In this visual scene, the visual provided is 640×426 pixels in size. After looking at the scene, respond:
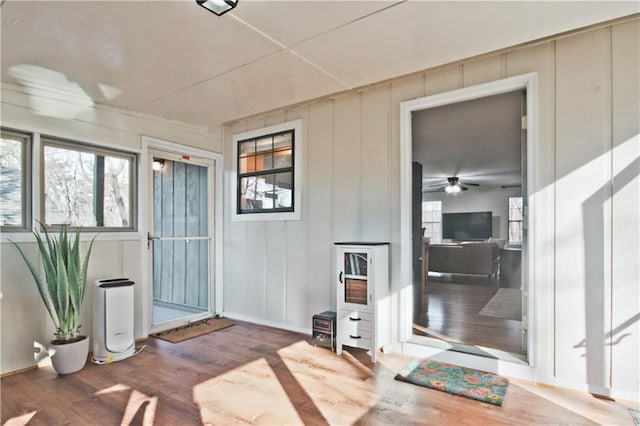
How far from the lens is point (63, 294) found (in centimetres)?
291

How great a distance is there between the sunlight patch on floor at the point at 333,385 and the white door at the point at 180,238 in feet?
5.57

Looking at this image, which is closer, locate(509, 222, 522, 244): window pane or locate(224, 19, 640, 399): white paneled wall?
locate(224, 19, 640, 399): white paneled wall

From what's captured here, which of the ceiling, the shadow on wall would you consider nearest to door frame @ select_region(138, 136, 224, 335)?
the ceiling

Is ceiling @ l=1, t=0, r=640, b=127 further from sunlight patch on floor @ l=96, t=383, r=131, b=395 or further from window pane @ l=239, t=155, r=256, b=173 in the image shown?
sunlight patch on floor @ l=96, t=383, r=131, b=395

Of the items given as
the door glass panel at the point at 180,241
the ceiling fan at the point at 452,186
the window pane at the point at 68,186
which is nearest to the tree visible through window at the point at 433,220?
the ceiling fan at the point at 452,186

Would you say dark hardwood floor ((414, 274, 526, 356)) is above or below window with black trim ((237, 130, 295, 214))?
below

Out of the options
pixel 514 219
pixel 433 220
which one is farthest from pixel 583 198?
pixel 433 220

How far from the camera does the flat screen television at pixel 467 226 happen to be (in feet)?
34.8

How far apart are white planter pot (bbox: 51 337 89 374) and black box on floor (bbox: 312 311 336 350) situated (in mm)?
2021

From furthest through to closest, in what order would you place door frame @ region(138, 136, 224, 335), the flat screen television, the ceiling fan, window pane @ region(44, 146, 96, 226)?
the flat screen television < the ceiling fan < door frame @ region(138, 136, 224, 335) < window pane @ region(44, 146, 96, 226)

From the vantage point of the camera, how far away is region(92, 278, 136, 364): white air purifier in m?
3.13

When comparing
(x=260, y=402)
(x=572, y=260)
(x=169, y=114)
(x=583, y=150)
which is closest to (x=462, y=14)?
(x=583, y=150)

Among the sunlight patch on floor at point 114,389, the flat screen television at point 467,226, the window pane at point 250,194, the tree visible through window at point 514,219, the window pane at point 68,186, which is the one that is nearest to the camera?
the sunlight patch on floor at point 114,389

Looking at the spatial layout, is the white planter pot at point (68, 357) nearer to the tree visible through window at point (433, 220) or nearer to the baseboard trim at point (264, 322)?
the baseboard trim at point (264, 322)
